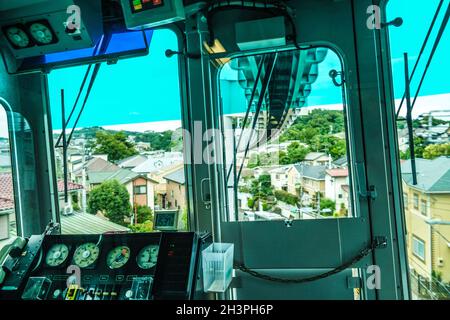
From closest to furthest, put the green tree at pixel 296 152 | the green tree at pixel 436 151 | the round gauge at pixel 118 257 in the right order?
1. the round gauge at pixel 118 257
2. the green tree at pixel 436 151
3. the green tree at pixel 296 152

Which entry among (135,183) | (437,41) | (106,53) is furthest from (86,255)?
(437,41)

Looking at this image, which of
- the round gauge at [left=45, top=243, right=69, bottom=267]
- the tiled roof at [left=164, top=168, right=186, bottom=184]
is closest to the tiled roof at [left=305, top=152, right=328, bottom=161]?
the tiled roof at [left=164, top=168, right=186, bottom=184]

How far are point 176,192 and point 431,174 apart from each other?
65.5 inches

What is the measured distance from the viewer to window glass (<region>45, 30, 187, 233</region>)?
2.46m

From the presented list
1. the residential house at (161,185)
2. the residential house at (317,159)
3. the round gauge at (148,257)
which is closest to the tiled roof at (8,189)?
the residential house at (161,185)

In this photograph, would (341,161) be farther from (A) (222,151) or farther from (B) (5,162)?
(B) (5,162)

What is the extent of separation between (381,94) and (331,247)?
1025 mm

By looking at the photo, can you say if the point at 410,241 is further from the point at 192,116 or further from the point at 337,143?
the point at 192,116

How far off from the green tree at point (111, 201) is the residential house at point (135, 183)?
34mm

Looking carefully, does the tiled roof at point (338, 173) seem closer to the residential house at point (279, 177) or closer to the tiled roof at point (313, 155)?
the tiled roof at point (313, 155)

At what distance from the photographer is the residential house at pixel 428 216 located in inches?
80.8

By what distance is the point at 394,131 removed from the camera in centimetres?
214

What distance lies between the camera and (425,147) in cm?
208
